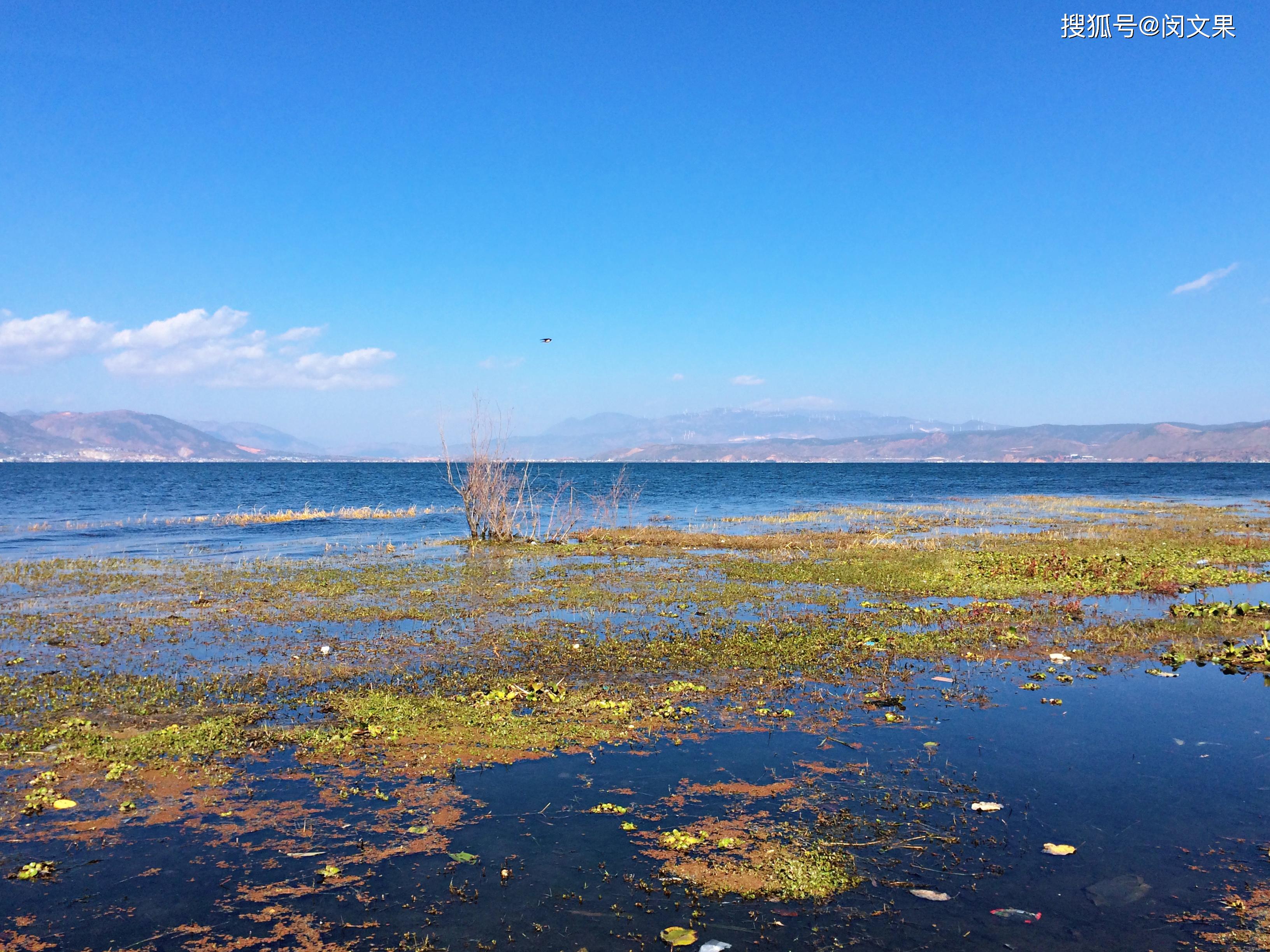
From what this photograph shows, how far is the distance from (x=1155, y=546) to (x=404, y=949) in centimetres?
3711

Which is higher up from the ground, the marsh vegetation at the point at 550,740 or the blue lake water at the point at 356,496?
the blue lake water at the point at 356,496

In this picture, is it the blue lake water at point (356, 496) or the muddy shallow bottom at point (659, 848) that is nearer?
the muddy shallow bottom at point (659, 848)

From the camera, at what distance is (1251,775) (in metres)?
11.3

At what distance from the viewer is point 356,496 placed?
89062mm

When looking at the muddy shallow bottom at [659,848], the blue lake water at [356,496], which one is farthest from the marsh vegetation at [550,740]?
the blue lake water at [356,496]

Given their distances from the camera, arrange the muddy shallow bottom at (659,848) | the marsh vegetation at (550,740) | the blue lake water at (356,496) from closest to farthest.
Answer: the muddy shallow bottom at (659,848), the marsh vegetation at (550,740), the blue lake water at (356,496)

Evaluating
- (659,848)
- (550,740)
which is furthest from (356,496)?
(659,848)

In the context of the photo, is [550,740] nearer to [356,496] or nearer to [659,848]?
[659,848]

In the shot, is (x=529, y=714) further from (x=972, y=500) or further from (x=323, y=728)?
(x=972, y=500)

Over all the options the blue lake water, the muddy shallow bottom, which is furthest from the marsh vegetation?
the blue lake water

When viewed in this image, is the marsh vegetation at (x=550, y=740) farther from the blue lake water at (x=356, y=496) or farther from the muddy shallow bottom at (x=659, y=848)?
the blue lake water at (x=356, y=496)

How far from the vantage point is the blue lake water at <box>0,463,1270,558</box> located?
4406 centimetres

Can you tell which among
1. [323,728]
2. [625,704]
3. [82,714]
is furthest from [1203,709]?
[82,714]

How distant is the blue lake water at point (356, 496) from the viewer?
145 feet
